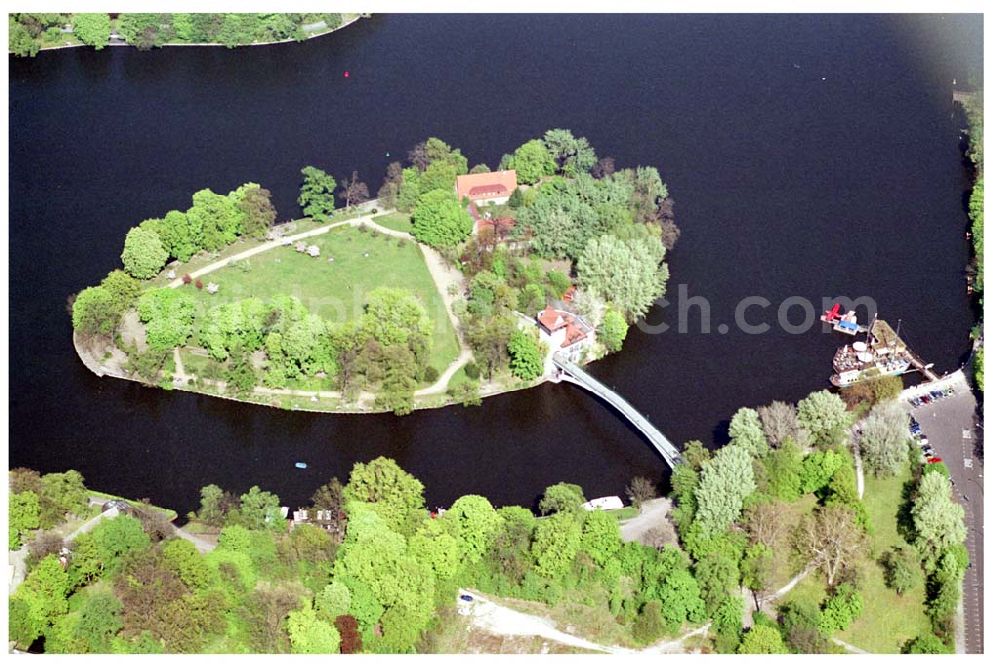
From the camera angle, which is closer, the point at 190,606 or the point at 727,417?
the point at 190,606

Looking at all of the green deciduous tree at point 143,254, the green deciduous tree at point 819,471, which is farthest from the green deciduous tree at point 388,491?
the green deciduous tree at point 143,254

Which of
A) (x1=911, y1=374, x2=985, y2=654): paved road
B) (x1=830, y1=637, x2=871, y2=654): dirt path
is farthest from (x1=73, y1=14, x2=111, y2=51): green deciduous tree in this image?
(x1=830, y1=637, x2=871, y2=654): dirt path

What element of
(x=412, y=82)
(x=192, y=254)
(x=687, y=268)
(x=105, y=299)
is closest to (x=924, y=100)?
(x=687, y=268)

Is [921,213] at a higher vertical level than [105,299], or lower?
higher

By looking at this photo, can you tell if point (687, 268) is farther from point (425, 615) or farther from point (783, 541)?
point (425, 615)

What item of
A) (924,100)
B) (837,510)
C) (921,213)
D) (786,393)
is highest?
(924,100)

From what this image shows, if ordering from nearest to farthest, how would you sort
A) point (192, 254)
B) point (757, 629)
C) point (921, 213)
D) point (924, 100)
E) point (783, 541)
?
point (757, 629)
point (783, 541)
point (192, 254)
point (921, 213)
point (924, 100)

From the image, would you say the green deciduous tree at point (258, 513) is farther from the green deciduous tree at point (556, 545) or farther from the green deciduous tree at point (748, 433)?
the green deciduous tree at point (748, 433)
